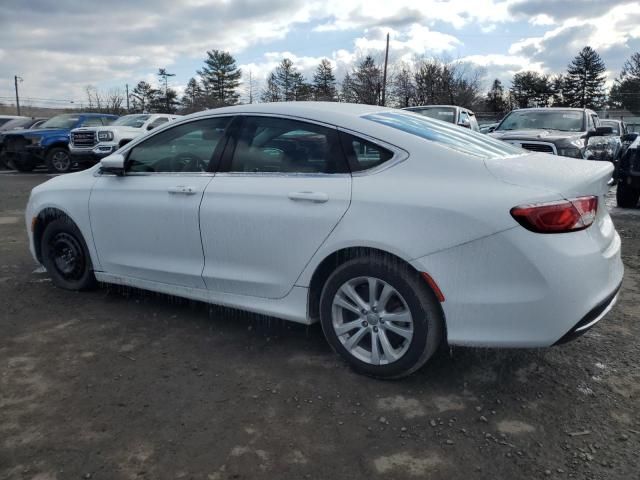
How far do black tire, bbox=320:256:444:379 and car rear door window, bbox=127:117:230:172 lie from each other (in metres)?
1.34

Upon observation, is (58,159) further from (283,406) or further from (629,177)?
(283,406)

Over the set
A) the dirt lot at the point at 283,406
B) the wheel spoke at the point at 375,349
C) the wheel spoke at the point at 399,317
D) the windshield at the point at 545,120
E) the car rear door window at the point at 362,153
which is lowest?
the dirt lot at the point at 283,406

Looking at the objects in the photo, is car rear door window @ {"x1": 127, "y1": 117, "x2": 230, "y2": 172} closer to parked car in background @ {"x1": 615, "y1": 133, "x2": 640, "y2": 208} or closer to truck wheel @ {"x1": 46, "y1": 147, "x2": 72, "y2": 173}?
parked car in background @ {"x1": 615, "y1": 133, "x2": 640, "y2": 208}

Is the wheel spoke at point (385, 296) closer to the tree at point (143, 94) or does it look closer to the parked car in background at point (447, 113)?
the parked car in background at point (447, 113)

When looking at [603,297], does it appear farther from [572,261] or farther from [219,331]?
[219,331]

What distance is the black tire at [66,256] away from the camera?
4.39 meters

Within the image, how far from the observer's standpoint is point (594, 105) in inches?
2692

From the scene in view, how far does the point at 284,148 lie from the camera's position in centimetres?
332

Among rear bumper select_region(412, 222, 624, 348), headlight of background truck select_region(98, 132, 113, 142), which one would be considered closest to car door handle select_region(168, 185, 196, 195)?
rear bumper select_region(412, 222, 624, 348)

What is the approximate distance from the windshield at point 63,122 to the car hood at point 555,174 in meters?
16.4

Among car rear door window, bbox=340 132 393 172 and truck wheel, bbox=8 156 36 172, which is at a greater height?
car rear door window, bbox=340 132 393 172

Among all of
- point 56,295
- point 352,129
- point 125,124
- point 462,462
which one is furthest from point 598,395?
point 125,124

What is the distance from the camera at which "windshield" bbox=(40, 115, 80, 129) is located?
53.8 ft

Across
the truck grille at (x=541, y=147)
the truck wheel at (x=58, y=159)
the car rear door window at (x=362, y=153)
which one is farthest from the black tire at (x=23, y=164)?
the car rear door window at (x=362, y=153)
